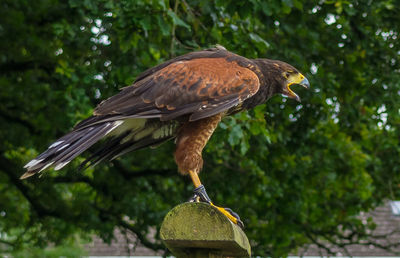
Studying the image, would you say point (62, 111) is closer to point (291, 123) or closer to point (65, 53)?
point (65, 53)

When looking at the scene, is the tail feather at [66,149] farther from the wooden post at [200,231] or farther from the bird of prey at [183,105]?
the wooden post at [200,231]

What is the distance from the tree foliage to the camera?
6.81 m

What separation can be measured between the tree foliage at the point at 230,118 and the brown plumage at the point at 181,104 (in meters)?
1.91

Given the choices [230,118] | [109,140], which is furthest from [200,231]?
[230,118]

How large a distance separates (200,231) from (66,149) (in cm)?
92

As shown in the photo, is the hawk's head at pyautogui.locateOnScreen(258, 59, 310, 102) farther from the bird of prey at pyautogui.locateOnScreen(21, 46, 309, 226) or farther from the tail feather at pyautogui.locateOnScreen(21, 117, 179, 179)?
the tail feather at pyautogui.locateOnScreen(21, 117, 179, 179)

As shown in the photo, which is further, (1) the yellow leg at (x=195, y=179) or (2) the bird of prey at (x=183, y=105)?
(1) the yellow leg at (x=195, y=179)

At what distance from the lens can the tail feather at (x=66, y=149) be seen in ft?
10.8

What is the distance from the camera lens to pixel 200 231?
2982 mm

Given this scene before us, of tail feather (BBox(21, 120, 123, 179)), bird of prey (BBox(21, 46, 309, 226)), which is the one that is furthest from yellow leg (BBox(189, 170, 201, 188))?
tail feather (BBox(21, 120, 123, 179))

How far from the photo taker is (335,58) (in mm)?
8625

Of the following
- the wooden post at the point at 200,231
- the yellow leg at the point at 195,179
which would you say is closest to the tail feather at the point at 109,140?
the yellow leg at the point at 195,179

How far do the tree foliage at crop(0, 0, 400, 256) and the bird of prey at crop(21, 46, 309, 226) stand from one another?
191 centimetres

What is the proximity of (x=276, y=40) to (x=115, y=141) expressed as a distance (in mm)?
4688
